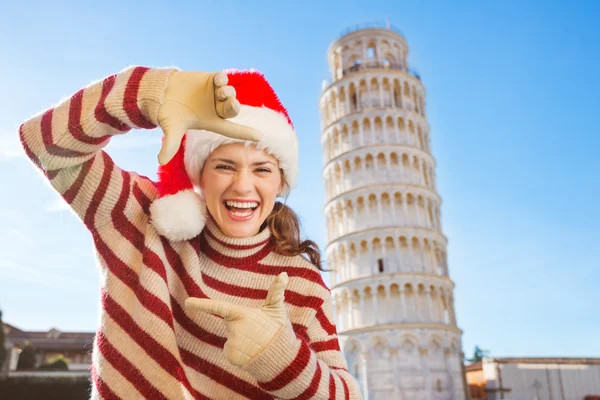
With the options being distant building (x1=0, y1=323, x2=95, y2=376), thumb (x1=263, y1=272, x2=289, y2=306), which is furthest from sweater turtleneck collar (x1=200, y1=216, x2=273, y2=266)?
distant building (x1=0, y1=323, x2=95, y2=376)

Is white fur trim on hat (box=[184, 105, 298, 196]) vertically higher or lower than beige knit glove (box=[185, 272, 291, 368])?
higher

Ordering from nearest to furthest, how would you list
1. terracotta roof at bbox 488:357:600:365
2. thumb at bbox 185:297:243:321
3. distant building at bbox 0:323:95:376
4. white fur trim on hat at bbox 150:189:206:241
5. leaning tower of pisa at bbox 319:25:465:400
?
1. thumb at bbox 185:297:243:321
2. white fur trim on hat at bbox 150:189:206:241
3. leaning tower of pisa at bbox 319:25:465:400
4. terracotta roof at bbox 488:357:600:365
5. distant building at bbox 0:323:95:376

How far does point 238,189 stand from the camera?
1.77 metres

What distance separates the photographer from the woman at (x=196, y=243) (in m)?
1.40

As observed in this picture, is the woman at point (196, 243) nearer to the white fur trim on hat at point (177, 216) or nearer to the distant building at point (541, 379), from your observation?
the white fur trim on hat at point (177, 216)

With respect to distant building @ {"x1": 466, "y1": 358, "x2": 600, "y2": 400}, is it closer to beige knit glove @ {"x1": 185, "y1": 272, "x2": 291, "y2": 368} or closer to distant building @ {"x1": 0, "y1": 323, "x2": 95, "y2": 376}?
distant building @ {"x1": 0, "y1": 323, "x2": 95, "y2": 376}

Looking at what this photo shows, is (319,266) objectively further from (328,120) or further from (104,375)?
(328,120)

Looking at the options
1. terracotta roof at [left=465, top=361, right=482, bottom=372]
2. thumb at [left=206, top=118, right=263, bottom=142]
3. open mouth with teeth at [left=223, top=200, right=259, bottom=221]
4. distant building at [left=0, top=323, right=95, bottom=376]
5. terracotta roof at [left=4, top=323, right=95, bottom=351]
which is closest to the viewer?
thumb at [left=206, top=118, right=263, bottom=142]

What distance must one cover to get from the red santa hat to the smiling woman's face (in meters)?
0.04

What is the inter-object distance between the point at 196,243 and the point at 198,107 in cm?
56

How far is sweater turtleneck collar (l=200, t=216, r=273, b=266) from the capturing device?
5.93 ft

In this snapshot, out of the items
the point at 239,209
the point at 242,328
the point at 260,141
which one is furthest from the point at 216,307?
the point at 260,141

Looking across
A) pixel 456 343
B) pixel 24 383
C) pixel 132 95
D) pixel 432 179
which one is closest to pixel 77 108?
pixel 132 95

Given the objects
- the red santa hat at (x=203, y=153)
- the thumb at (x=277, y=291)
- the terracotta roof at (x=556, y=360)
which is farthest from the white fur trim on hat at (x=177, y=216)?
the terracotta roof at (x=556, y=360)
